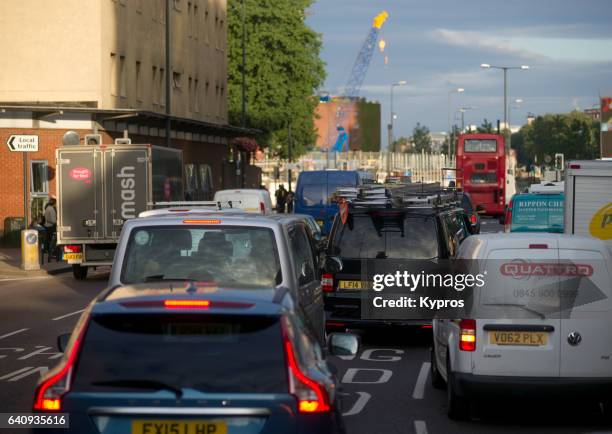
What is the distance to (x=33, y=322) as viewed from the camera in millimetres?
20281

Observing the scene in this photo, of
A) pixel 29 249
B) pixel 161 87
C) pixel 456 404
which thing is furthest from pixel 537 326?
pixel 161 87

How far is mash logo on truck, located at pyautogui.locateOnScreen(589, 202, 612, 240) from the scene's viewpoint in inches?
726

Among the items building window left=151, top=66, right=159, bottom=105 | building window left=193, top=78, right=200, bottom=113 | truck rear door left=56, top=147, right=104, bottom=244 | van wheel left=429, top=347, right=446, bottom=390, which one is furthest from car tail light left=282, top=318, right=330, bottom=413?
building window left=193, top=78, right=200, bottom=113

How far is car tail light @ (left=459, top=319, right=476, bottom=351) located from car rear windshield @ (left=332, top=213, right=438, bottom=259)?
18.7ft

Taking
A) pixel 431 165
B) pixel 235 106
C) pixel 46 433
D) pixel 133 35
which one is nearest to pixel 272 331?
pixel 46 433

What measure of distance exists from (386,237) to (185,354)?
35.4 ft

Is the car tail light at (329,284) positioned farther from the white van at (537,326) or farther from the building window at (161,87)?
the building window at (161,87)

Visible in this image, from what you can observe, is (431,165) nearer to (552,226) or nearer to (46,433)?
(552,226)

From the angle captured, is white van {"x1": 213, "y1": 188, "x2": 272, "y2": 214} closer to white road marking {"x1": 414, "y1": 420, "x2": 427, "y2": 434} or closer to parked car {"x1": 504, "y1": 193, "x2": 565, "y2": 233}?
parked car {"x1": 504, "y1": 193, "x2": 565, "y2": 233}

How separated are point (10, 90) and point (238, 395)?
4298 centimetres

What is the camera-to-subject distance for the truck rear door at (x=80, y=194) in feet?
97.6

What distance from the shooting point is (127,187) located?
98.3 feet

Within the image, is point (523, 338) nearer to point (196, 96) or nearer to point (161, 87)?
point (161, 87)

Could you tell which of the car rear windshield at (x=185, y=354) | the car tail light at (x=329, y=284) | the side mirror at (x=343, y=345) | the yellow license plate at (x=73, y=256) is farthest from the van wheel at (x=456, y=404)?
the yellow license plate at (x=73, y=256)
